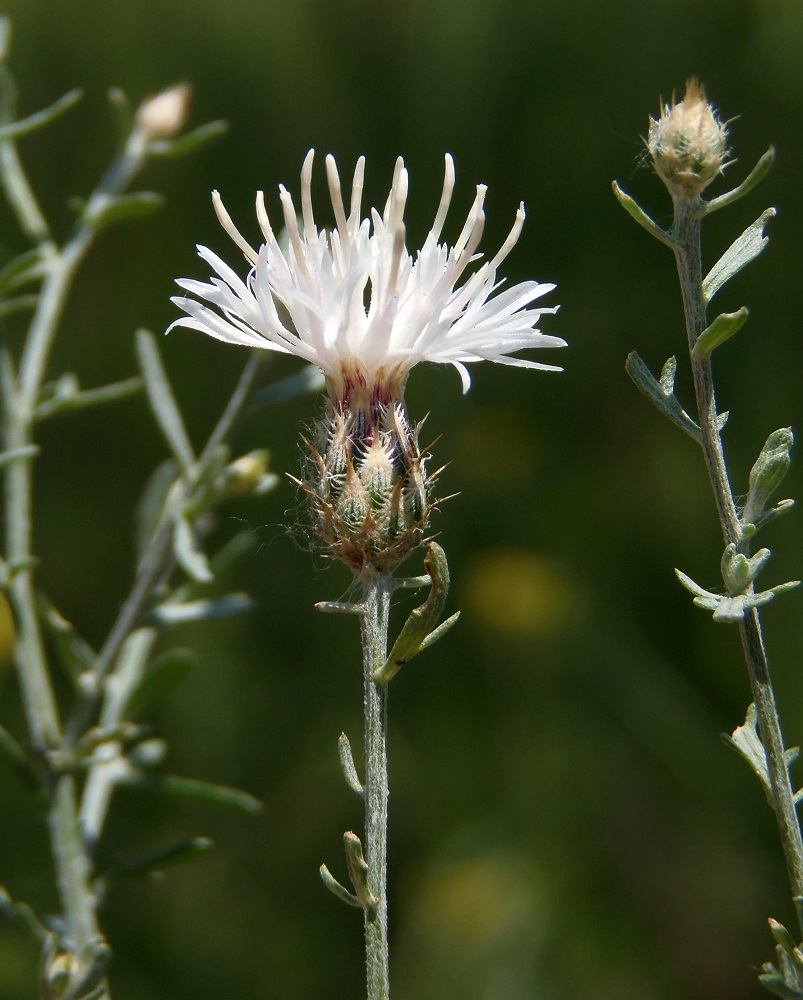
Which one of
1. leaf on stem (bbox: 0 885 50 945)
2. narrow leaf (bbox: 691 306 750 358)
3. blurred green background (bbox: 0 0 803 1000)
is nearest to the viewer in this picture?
narrow leaf (bbox: 691 306 750 358)

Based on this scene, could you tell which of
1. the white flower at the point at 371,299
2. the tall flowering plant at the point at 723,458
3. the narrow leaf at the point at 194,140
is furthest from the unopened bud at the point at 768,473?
the narrow leaf at the point at 194,140

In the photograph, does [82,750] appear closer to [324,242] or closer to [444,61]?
→ [324,242]

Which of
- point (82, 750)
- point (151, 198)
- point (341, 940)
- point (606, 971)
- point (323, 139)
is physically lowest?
point (606, 971)

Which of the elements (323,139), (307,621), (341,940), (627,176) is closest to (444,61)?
(323,139)

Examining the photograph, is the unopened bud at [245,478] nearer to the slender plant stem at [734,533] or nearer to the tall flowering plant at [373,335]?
the tall flowering plant at [373,335]

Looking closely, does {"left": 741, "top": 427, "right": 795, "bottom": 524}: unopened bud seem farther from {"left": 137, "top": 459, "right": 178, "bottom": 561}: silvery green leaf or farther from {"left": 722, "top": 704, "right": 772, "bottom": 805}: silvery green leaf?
{"left": 137, "top": 459, "right": 178, "bottom": 561}: silvery green leaf

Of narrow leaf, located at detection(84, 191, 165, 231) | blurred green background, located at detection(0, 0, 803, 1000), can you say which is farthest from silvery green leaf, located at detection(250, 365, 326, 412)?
blurred green background, located at detection(0, 0, 803, 1000)
